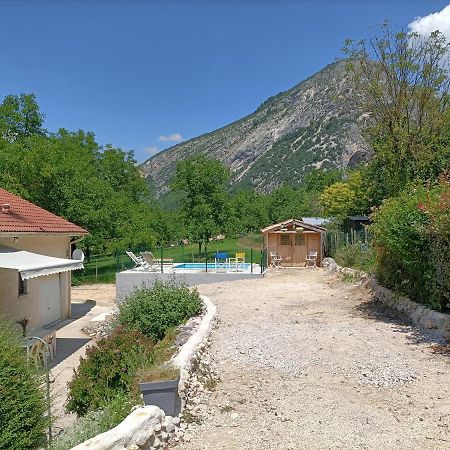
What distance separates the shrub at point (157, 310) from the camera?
502 inches

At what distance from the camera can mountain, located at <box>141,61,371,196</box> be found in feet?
422

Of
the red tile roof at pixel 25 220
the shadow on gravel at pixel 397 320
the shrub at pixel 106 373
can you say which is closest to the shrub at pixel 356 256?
the shadow on gravel at pixel 397 320

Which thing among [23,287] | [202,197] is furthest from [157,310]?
[202,197]

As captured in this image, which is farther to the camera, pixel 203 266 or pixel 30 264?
pixel 203 266

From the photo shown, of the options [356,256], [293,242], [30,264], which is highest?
[30,264]

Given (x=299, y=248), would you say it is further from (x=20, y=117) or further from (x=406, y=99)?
(x=20, y=117)

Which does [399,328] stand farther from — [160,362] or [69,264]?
[69,264]

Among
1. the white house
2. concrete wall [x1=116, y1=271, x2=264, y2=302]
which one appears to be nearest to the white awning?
the white house

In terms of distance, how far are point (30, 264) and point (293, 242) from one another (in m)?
23.9

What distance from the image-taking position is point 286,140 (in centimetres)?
14950

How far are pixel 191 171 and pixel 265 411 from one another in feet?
127

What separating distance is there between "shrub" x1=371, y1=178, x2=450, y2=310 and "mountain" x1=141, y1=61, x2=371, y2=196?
304 ft

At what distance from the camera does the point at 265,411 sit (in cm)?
732

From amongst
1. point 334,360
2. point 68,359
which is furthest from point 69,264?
point 334,360
